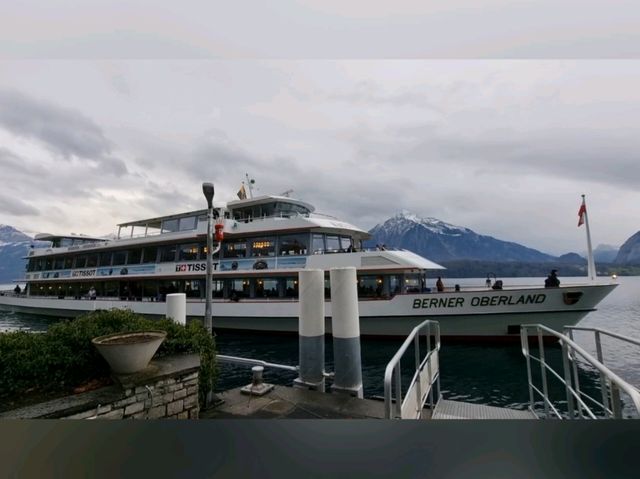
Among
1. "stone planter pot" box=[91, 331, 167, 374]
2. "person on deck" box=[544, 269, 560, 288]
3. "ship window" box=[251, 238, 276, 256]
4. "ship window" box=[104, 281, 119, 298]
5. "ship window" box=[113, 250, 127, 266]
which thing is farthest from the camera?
"ship window" box=[104, 281, 119, 298]

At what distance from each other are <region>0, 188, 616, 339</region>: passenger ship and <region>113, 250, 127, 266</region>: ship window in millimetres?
54

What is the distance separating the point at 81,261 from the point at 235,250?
10.4 m

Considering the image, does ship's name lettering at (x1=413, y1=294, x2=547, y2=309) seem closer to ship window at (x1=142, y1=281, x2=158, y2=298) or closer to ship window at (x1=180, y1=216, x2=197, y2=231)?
ship window at (x1=180, y1=216, x2=197, y2=231)

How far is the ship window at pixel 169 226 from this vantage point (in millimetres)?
13383

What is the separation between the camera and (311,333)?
3.53 m

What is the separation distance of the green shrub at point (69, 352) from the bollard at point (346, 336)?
1306 mm

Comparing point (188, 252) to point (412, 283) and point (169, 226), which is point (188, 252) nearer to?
point (169, 226)

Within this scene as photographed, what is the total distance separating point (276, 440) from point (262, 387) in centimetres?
92

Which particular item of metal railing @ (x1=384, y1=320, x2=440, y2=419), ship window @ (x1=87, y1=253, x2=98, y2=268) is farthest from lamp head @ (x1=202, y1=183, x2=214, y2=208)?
ship window @ (x1=87, y1=253, x2=98, y2=268)

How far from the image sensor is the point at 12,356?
2.16m

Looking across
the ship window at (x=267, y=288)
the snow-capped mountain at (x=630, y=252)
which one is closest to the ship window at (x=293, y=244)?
the ship window at (x=267, y=288)

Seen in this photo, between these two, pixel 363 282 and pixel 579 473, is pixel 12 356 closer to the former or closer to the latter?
pixel 579 473

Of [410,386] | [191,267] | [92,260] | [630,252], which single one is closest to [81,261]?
[92,260]

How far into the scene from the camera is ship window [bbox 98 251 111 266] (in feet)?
50.1
